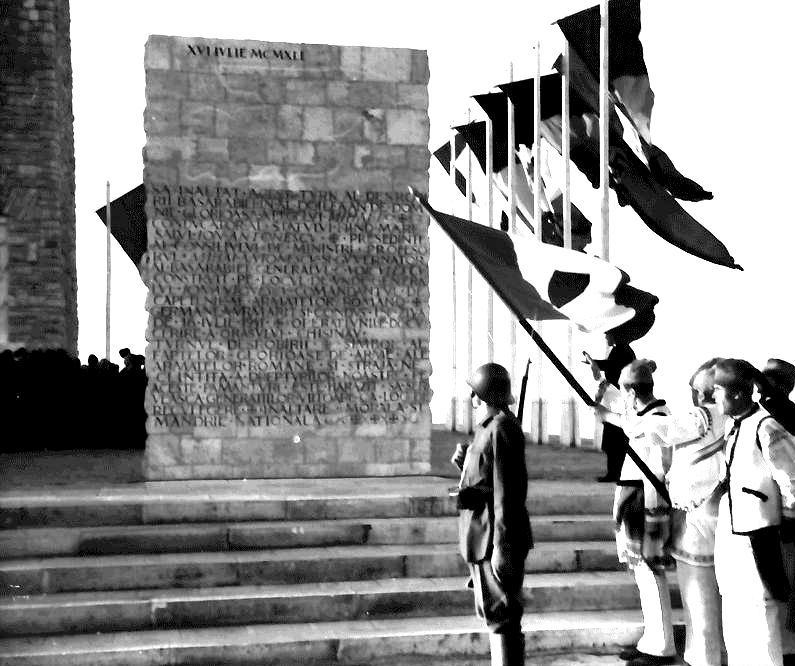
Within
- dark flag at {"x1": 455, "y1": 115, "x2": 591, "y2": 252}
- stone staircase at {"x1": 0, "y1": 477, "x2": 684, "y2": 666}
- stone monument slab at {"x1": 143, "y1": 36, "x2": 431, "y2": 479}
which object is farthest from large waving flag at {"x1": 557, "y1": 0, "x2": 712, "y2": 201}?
stone staircase at {"x1": 0, "y1": 477, "x2": 684, "y2": 666}

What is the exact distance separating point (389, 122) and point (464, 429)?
27.9 ft

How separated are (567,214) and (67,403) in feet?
23.9

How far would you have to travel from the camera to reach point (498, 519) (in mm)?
5660

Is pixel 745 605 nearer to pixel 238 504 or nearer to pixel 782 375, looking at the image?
pixel 782 375

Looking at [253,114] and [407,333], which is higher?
[253,114]

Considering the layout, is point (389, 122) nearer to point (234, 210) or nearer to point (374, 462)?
point (234, 210)

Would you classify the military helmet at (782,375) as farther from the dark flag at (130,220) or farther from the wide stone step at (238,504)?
the dark flag at (130,220)

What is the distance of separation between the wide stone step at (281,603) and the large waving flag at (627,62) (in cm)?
813

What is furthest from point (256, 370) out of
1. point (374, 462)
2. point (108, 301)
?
point (108, 301)

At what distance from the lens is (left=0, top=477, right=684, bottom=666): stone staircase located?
744 cm

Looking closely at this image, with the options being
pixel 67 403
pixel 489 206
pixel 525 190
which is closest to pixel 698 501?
pixel 67 403

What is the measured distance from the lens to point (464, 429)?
774 inches

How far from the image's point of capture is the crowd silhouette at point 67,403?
1633cm

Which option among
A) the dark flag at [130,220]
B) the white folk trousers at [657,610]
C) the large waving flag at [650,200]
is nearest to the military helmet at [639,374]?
the white folk trousers at [657,610]
